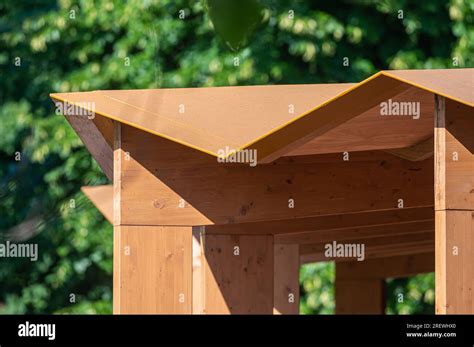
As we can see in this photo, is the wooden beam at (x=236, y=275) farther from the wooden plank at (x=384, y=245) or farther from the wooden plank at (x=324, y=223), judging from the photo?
the wooden plank at (x=384, y=245)

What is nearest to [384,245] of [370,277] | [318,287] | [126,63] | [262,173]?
[370,277]

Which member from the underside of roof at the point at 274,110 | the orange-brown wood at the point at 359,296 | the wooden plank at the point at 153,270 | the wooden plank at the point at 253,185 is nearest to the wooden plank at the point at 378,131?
the underside of roof at the point at 274,110

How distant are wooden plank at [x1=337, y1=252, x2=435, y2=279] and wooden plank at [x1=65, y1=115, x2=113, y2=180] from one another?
4.71 m

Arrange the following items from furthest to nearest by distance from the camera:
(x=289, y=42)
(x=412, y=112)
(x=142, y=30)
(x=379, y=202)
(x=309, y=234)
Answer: (x=142, y=30), (x=289, y=42), (x=309, y=234), (x=379, y=202), (x=412, y=112)

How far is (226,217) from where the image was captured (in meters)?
5.30

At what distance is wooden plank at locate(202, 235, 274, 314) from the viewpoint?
5.84 metres

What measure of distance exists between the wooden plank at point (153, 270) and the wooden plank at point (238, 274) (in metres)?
0.56

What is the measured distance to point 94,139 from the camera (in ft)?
19.3

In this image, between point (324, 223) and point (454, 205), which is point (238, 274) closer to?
point (324, 223)

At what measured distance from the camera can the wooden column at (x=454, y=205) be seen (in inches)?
159

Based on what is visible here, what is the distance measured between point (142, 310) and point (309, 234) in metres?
1.85

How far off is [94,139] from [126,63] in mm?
7063

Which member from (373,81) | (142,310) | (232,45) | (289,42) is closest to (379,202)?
(142,310)
